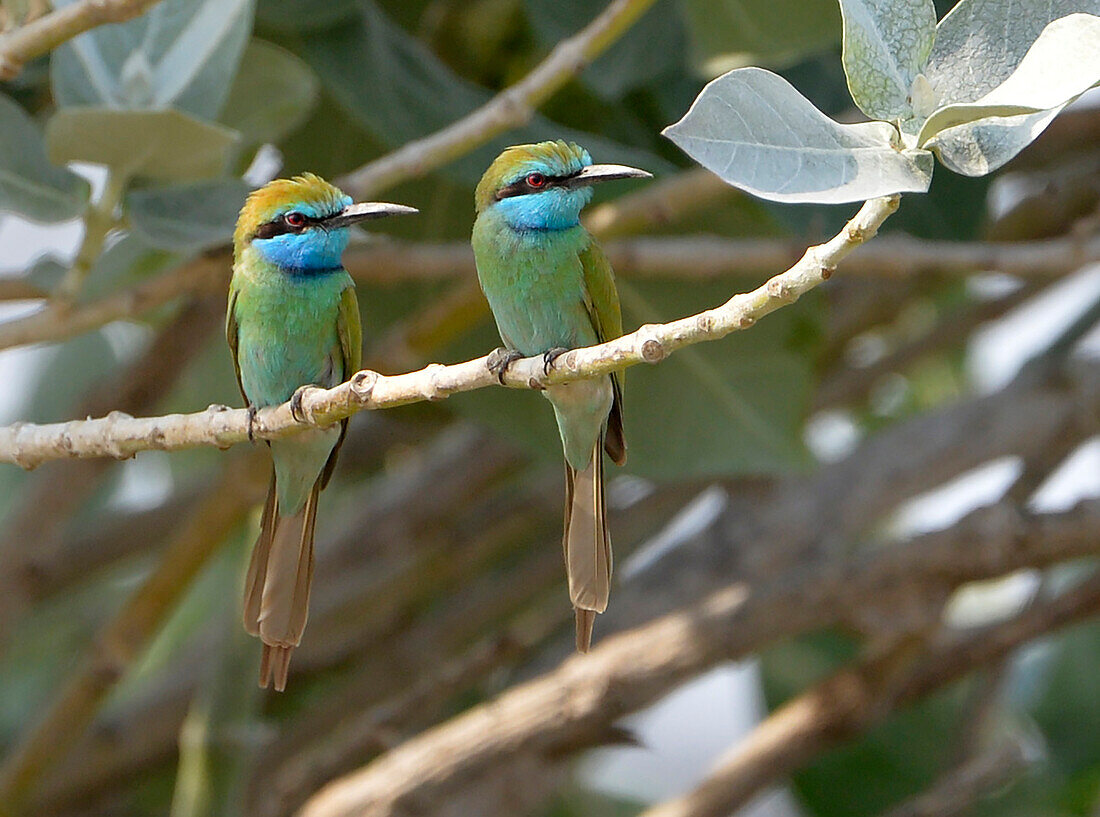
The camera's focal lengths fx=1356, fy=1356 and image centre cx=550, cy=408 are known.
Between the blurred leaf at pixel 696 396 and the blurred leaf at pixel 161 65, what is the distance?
25.8 inches

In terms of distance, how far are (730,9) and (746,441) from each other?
635 millimetres

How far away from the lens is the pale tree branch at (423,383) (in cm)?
80

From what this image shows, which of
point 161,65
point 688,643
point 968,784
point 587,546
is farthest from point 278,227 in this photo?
point 968,784

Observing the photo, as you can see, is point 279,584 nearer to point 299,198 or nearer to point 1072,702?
point 299,198

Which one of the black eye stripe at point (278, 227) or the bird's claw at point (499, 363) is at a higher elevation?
the black eye stripe at point (278, 227)

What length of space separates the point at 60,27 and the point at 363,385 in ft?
1.67

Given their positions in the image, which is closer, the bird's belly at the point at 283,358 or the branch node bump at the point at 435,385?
the branch node bump at the point at 435,385

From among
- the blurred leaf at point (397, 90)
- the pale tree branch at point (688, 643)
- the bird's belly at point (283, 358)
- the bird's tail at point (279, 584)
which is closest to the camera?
the bird's tail at point (279, 584)

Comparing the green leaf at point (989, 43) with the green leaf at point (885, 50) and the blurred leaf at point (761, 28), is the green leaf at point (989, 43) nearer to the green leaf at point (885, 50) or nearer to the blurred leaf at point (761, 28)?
the green leaf at point (885, 50)

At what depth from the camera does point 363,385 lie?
3.10 ft

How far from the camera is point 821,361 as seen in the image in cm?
256

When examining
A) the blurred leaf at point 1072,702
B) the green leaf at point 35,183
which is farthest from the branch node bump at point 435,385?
the blurred leaf at point 1072,702

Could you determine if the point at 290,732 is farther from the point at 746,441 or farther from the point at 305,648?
the point at 746,441

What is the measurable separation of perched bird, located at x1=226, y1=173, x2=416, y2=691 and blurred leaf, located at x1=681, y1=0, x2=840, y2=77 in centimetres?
61
